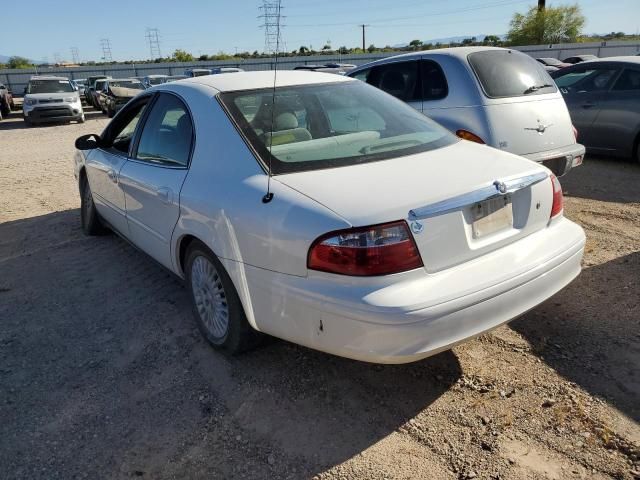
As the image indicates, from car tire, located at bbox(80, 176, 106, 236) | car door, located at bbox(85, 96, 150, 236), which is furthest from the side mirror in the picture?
car tire, located at bbox(80, 176, 106, 236)

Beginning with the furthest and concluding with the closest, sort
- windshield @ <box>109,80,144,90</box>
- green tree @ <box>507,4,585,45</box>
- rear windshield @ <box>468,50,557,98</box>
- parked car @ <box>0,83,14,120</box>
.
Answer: green tree @ <box>507,4,585,45</box>, parked car @ <box>0,83,14,120</box>, windshield @ <box>109,80,144,90</box>, rear windshield @ <box>468,50,557,98</box>

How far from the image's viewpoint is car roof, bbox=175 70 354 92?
3.42 metres

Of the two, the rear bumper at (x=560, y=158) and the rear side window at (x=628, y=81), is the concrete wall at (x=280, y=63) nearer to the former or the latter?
the rear side window at (x=628, y=81)

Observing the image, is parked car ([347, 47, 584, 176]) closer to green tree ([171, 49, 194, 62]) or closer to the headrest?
the headrest

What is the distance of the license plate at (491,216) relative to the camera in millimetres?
2555

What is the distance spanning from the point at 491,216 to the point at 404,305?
28.9 inches

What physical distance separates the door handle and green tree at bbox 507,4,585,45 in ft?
182

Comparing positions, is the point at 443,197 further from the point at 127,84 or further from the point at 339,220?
the point at 127,84

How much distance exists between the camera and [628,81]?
25.5 ft

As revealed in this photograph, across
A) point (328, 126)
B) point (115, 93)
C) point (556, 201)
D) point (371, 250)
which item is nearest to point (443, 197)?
point (371, 250)

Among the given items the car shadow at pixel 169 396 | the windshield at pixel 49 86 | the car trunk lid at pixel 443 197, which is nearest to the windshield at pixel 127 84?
the windshield at pixel 49 86

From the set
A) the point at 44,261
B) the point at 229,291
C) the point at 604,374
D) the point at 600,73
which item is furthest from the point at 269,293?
the point at 600,73

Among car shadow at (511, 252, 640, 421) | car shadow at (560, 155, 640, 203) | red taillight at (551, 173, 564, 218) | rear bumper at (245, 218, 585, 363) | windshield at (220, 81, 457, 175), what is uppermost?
windshield at (220, 81, 457, 175)

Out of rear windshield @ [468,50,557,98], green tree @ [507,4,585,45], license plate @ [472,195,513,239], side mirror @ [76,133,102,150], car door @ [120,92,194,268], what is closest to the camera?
license plate @ [472,195,513,239]
